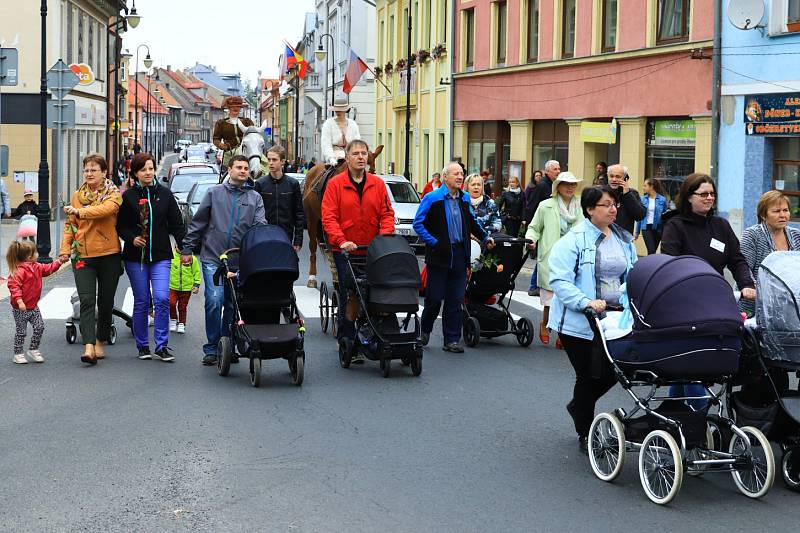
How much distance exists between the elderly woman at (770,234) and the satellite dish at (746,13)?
13979mm

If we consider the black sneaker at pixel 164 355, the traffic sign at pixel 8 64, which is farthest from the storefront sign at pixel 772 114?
the black sneaker at pixel 164 355

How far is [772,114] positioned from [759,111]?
308 mm

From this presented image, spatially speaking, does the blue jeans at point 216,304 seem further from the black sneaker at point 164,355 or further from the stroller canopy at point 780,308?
the stroller canopy at point 780,308

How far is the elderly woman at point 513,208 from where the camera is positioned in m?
26.4

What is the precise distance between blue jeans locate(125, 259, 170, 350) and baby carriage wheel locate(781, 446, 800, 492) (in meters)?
6.15

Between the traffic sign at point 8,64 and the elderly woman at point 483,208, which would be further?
the traffic sign at point 8,64

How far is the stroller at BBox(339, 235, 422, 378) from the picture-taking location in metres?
10.8

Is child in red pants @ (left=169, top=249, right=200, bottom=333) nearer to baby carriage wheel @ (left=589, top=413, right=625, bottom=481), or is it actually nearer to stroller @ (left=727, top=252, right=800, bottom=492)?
baby carriage wheel @ (left=589, top=413, right=625, bottom=481)

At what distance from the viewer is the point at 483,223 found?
13508 mm

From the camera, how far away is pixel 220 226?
11.2m

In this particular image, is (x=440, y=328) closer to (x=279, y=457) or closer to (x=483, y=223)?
(x=483, y=223)

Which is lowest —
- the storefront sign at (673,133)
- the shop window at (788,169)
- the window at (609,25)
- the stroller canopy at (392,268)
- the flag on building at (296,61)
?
the stroller canopy at (392,268)

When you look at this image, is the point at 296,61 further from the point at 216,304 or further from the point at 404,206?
the point at 216,304

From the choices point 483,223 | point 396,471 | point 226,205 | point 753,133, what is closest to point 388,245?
point 226,205
